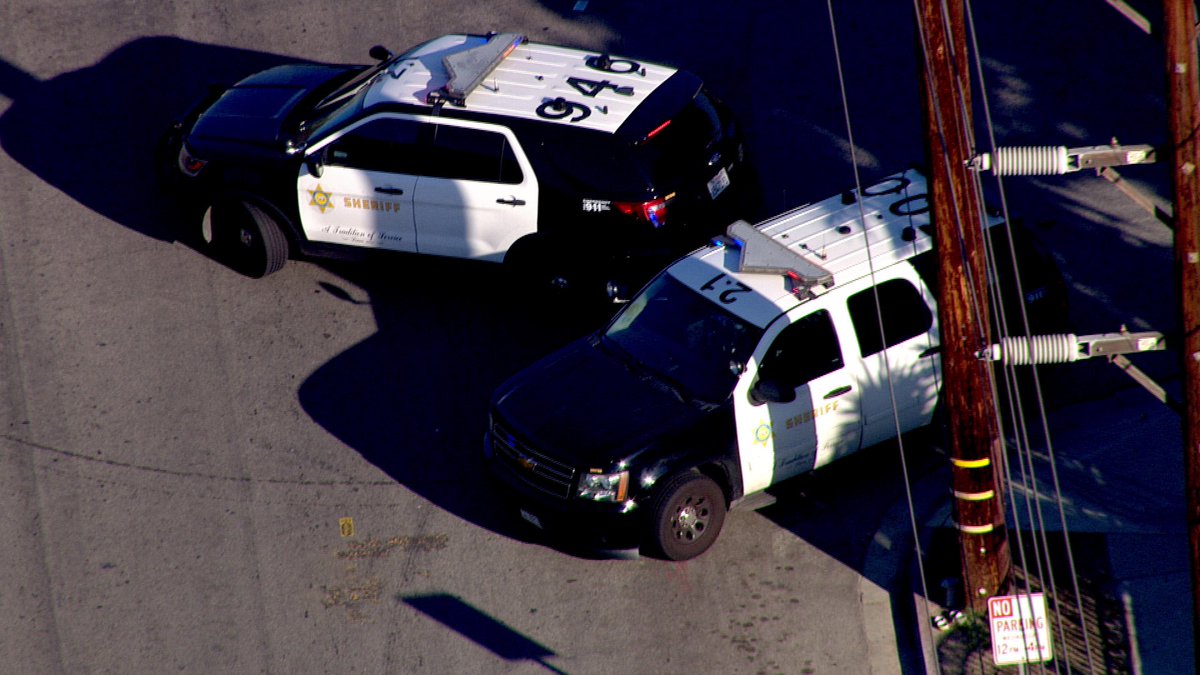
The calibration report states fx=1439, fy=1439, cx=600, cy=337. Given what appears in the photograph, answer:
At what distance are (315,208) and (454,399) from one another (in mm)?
2329

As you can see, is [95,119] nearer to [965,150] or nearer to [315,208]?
[315,208]

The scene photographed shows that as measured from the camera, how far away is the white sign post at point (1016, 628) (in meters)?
9.04

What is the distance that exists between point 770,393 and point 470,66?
4.45 m

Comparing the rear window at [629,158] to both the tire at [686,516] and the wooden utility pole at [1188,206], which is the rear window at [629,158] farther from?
→ the wooden utility pole at [1188,206]

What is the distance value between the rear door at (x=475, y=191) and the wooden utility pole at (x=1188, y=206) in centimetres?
631

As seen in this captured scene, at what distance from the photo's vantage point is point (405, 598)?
35.1ft

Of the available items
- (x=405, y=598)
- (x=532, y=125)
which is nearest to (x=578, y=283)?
(x=532, y=125)

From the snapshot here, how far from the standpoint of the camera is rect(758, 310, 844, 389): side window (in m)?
10.6

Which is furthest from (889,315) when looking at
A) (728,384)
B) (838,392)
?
(728,384)

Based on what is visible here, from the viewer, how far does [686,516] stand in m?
10.6

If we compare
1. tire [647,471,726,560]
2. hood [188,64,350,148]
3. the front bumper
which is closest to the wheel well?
hood [188,64,350,148]

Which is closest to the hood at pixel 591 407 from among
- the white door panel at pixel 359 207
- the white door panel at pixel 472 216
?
the white door panel at pixel 472 216

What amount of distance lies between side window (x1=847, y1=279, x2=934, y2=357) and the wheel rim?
169 centimetres

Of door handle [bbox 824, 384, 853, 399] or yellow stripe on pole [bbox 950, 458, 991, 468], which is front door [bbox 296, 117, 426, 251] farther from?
yellow stripe on pole [bbox 950, 458, 991, 468]
